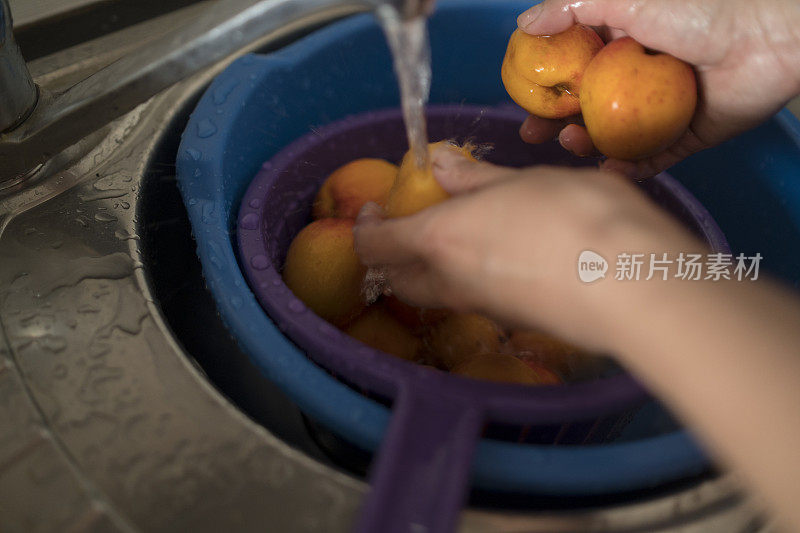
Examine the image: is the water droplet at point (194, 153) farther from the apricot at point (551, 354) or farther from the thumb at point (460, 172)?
the apricot at point (551, 354)

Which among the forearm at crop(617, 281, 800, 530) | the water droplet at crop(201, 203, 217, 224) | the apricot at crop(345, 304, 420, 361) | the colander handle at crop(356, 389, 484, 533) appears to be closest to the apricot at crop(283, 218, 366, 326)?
the apricot at crop(345, 304, 420, 361)

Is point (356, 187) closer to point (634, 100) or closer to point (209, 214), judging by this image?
point (209, 214)

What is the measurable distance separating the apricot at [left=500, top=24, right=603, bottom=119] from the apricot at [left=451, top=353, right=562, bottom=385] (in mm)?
374

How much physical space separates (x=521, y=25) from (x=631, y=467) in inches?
22.1

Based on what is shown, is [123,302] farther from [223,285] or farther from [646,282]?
[646,282]

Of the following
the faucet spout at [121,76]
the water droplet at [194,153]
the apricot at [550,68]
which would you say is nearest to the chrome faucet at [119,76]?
the faucet spout at [121,76]

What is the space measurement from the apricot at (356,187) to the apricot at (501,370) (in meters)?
0.27

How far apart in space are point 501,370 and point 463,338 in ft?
0.36

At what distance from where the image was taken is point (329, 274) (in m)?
0.72

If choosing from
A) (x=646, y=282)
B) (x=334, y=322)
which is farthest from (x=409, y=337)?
(x=646, y=282)

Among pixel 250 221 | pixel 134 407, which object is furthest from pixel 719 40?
pixel 134 407

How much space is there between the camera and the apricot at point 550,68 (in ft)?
2.49

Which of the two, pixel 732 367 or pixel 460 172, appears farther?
pixel 460 172

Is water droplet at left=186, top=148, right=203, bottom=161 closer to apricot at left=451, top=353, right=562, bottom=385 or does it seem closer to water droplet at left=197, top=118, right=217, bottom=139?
water droplet at left=197, top=118, right=217, bottom=139
